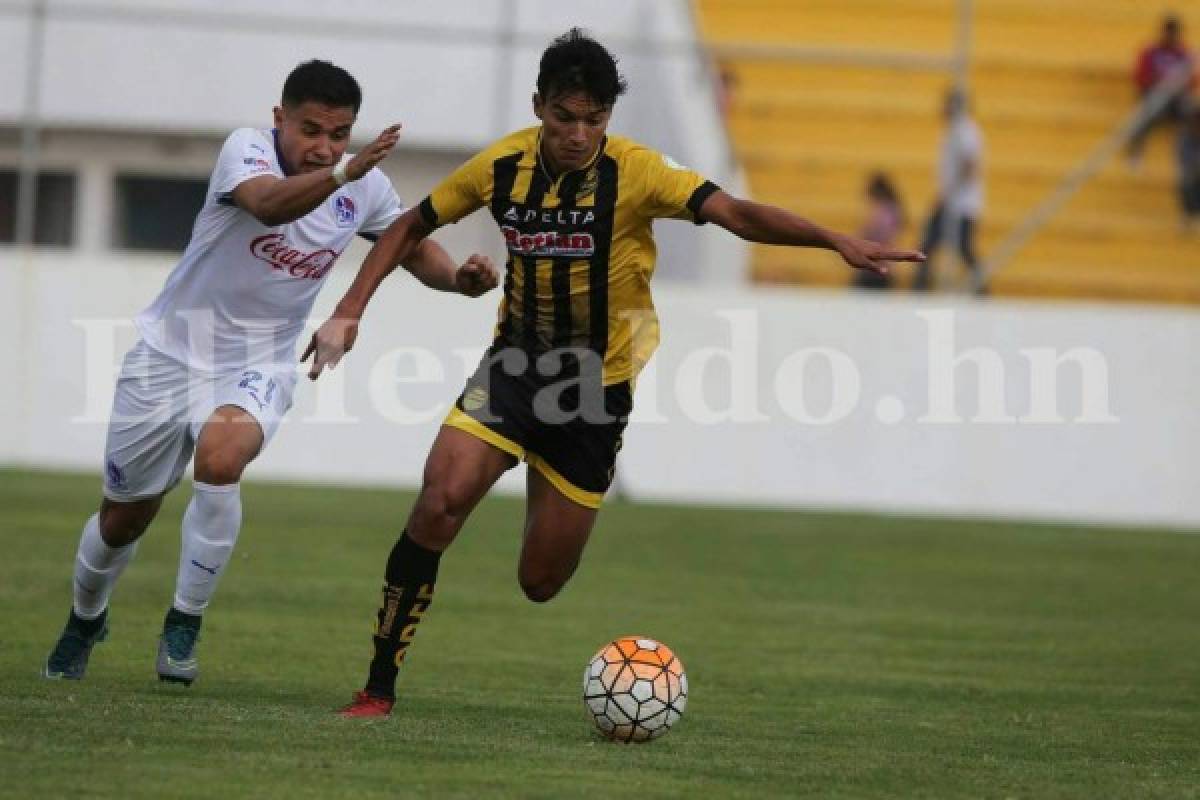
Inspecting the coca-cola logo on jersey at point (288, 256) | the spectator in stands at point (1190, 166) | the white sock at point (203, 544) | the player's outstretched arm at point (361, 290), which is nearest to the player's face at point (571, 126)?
the player's outstretched arm at point (361, 290)

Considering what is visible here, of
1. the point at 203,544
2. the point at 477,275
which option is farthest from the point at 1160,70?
the point at 203,544

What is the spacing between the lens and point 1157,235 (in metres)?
21.7

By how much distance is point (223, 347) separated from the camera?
8.78 metres

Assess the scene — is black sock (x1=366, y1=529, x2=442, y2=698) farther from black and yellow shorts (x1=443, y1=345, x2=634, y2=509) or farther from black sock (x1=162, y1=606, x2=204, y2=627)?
black sock (x1=162, y1=606, x2=204, y2=627)

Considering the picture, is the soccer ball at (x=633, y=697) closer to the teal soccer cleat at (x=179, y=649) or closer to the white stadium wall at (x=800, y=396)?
the teal soccer cleat at (x=179, y=649)

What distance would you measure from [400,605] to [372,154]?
156cm

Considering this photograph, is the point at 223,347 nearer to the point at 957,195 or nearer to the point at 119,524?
the point at 119,524

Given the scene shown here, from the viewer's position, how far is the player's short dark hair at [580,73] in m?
7.67

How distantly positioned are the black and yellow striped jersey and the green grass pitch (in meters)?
1.45

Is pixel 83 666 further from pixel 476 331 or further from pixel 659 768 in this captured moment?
pixel 476 331

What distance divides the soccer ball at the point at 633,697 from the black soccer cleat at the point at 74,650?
217 cm

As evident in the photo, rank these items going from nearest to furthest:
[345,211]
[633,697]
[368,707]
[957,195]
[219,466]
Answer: [633,697] < [368,707] < [219,466] < [345,211] < [957,195]

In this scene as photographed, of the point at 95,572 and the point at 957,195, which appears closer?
the point at 95,572

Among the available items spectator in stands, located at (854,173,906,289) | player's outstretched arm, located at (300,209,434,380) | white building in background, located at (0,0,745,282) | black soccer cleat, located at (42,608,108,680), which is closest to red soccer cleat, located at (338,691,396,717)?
player's outstretched arm, located at (300,209,434,380)
